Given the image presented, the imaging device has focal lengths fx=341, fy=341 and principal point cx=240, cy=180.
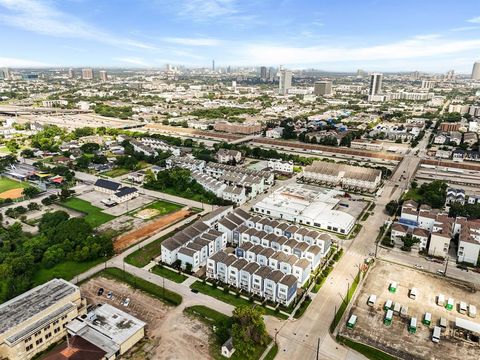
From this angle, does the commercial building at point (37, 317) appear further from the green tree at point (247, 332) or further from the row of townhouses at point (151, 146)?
the row of townhouses at point (151, 146)

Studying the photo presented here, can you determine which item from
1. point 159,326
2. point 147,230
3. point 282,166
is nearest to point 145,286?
point 159,326

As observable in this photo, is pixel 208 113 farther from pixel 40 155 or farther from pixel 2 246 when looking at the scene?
pixel 2 246

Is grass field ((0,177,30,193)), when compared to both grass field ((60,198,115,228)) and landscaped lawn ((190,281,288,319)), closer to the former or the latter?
grass field ((60,198,115,228))

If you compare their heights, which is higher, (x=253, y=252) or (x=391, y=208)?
(x=391, y=208)

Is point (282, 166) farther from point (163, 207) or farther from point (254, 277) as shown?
point (254, 277)

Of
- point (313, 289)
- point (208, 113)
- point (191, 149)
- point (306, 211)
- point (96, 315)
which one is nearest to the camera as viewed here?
point (96, 315)

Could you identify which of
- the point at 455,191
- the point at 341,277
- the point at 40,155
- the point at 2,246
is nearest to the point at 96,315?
the point at 2,246

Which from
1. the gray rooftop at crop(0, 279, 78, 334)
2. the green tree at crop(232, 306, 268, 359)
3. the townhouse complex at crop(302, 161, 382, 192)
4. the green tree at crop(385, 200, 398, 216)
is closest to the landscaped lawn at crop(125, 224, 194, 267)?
the gray rooftop at crop(0, 279, 78, 334)
